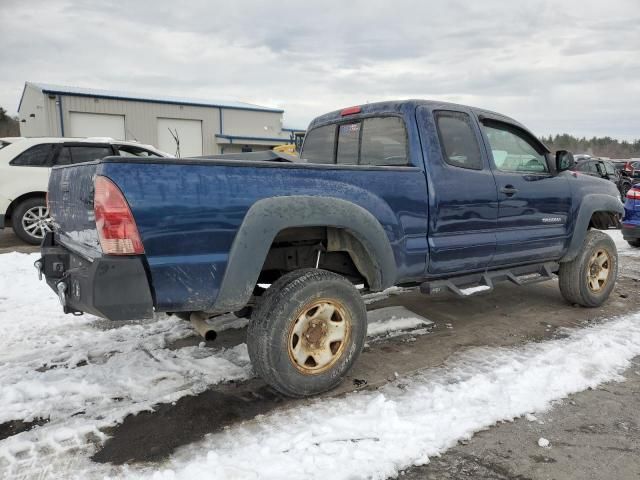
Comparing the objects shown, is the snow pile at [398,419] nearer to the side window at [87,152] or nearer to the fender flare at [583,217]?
the fender flare at [583,217]

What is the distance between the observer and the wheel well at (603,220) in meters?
5.51

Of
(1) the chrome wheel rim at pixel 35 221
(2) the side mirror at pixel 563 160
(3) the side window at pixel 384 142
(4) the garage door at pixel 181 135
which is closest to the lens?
(3) the side window at pixel 384 142

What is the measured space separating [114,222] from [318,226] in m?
1.37

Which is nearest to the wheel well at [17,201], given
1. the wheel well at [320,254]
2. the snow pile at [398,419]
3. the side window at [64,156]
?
the side window at [64,156]

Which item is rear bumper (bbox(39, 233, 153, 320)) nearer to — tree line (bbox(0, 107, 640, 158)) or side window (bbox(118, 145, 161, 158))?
side window (bbox(118, 145, 161, 158))

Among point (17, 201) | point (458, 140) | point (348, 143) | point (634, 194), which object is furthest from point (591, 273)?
point (17, 201)

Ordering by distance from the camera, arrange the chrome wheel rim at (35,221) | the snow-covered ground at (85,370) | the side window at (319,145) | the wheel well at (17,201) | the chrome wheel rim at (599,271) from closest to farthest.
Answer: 1. the snow-covered ground at (85,370)
2. the side window at (319,145)
3. the chrome wheel rim at (599,271)
4. the wheel well at (17,201)
5. the chrome wheel rim at (35,221)

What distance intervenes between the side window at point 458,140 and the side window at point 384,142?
1.08 ft

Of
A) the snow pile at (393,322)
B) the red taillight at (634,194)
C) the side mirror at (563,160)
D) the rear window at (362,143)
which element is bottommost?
the snow pile at (393,322)

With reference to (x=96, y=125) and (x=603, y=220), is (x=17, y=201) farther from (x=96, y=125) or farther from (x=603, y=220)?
(x=96, y=125)

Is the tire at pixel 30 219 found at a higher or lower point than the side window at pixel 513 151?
lower

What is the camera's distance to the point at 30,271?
251 inches

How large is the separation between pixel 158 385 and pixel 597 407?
9.44ft

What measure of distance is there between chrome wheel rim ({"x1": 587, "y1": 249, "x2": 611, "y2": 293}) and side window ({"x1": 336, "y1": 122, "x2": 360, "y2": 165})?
9.80 ft
